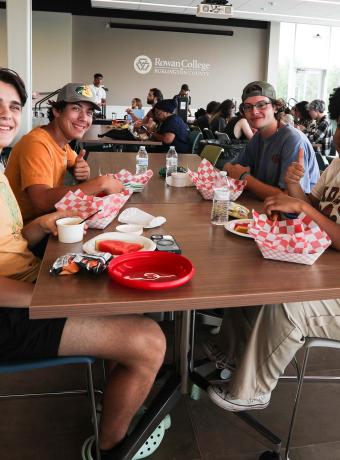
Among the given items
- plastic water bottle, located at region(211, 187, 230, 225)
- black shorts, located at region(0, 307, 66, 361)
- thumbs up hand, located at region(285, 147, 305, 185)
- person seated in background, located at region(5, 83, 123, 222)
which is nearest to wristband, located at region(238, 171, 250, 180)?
thumbs up hand, located at region(285, 147, 305, 185)

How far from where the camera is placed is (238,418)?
163cm

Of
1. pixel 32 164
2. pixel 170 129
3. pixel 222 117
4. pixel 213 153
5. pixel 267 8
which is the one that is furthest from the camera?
pixel 267 8

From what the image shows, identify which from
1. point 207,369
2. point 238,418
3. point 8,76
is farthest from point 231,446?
point 8,76

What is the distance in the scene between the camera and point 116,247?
1220 mm

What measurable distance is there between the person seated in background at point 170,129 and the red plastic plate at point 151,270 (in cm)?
362

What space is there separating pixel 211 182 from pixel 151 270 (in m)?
0.98

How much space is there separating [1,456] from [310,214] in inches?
51.3

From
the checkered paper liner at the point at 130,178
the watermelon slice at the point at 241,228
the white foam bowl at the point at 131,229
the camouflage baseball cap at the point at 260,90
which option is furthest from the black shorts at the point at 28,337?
the camouflage baseball cap at the point at 260,90

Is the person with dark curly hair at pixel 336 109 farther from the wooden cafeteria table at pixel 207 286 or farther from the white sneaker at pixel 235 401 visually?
the white sneaker at pixel 235 401

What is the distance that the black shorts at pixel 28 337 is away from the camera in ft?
3.79

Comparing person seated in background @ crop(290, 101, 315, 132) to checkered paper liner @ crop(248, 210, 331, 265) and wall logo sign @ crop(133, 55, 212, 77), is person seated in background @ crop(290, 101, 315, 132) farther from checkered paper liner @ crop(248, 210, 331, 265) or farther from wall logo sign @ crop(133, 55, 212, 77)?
wall logo sign @ crop(133, 55, 212, 77)

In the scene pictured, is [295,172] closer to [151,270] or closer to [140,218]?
[140,218]

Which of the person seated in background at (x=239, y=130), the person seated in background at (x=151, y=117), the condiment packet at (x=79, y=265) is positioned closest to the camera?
the condiment packet at (x=79, y=265)

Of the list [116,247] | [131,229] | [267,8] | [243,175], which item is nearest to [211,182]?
[243,175]
